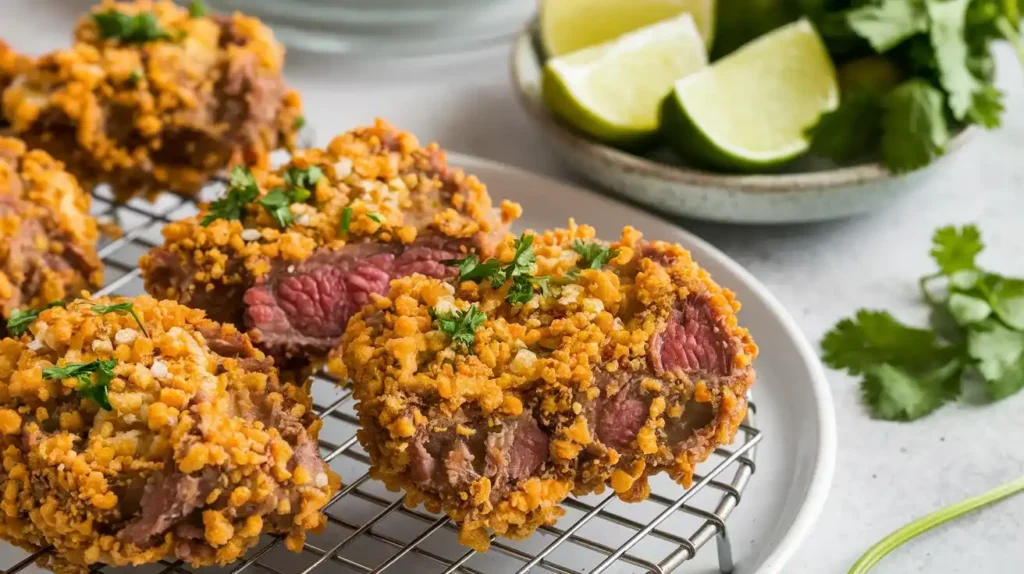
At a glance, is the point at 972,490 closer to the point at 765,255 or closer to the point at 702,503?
the point at 702,503

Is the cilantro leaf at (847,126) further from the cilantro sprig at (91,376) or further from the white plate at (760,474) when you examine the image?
the cilantro sprig at (91,376)

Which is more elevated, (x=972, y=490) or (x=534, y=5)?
(x=534, y=5)

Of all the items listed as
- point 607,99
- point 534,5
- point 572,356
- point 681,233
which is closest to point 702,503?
point 572,356

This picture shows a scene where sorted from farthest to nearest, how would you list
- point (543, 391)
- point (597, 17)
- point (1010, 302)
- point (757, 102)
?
point (597, 17)
point (757, 102)
point (1010, 302)
point (543, 391)

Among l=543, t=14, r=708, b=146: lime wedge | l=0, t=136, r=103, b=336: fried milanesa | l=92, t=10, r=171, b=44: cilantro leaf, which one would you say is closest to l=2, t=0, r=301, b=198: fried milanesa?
l=92, t=10, r=171, b=44: cilantro leaf

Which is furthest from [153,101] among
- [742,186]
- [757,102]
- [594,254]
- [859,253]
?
[859,253]

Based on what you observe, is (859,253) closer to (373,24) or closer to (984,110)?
(984,110)
